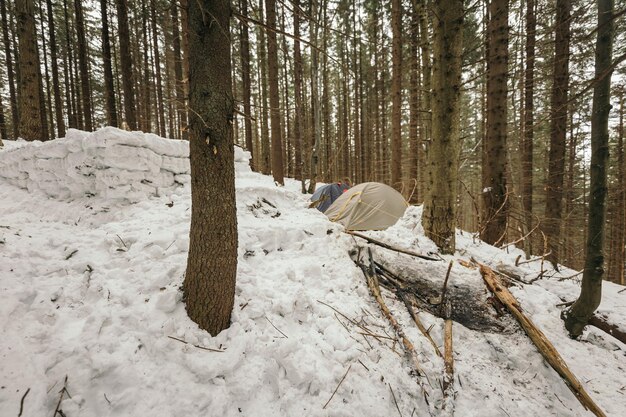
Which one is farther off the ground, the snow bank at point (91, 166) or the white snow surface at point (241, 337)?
the snow bank at point (91, 166)

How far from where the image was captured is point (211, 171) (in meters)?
2.26

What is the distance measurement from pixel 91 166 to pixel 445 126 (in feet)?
19.2

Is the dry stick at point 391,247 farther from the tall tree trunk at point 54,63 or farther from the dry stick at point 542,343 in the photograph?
the tall tree trunk at point 54,63

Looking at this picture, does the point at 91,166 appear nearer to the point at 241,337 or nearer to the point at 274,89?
the point at 241,337

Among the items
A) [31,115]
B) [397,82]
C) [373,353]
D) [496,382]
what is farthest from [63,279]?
[397,82]

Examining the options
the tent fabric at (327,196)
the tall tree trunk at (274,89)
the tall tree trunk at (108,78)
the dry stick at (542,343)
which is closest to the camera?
the dry stick at (542,343)

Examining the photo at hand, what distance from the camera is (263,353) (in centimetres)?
230

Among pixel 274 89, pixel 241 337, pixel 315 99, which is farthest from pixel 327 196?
pixel 241 337

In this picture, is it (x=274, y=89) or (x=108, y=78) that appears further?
(x=274, y=89)

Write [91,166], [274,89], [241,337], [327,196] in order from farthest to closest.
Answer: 1. [274,89]
2. [327,196]
3. [91,166]
4. [241,337]

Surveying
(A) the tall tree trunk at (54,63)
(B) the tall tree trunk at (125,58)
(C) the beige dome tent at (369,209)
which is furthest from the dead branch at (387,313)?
(A) the tall tree trunk at (54,63)

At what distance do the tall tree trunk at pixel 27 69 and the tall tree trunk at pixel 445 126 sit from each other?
10085mm

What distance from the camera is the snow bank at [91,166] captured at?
4.20m

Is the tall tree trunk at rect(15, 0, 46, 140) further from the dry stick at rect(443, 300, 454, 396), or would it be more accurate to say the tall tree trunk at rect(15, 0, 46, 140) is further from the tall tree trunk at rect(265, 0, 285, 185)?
the dry stick at rect(443, 300, 454, 396)
